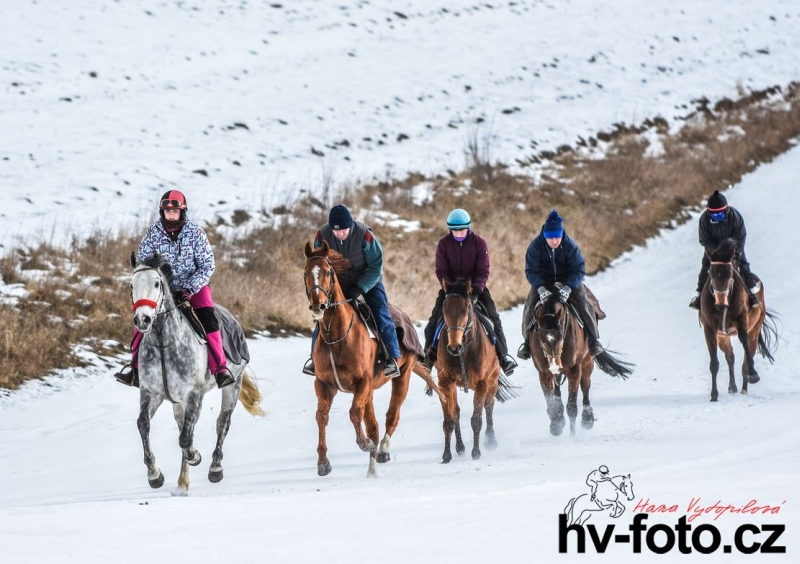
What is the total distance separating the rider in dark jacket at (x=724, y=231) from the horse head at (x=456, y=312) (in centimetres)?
439

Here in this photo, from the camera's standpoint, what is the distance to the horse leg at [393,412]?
9992 mm

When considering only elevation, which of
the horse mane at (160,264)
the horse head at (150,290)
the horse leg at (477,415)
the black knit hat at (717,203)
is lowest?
the horse leg at (477,415)

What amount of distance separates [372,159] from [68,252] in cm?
1067

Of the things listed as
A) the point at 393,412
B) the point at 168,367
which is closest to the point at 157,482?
the point at 168,367

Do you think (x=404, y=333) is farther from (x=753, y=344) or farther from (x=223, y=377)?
(x=753, y=344)

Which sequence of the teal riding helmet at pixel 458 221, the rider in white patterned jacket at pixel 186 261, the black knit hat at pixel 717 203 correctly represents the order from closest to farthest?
1. the rider in white patterned jacket at pixel 186 261
2. the teal riding helmet at pixel 458 221
3. the black knit hat at pixel 717 203

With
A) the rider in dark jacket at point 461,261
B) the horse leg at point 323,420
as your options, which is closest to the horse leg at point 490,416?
the rider in dark jacket at point 461,261

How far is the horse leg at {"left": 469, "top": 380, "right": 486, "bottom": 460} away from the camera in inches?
403

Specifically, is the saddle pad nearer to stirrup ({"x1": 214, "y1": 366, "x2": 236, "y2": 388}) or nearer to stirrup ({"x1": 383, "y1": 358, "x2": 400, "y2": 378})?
stirrup ({"x1": 383, "y1": 358, "x2": 400, "y2": 378})

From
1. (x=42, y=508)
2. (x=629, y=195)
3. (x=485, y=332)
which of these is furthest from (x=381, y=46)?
(x=42, y=508)

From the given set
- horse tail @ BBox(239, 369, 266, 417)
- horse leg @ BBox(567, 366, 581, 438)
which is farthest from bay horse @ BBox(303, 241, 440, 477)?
horse leg @ BBox(567, 366, 581, 438)

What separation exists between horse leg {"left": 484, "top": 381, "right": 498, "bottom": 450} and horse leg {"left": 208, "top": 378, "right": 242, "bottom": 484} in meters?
2.80

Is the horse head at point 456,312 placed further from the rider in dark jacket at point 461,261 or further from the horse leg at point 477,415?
the horse leg at point 477,415

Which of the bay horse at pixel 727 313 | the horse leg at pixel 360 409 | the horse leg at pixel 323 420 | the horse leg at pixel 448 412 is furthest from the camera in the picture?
the bay horse at pixel 727 313
